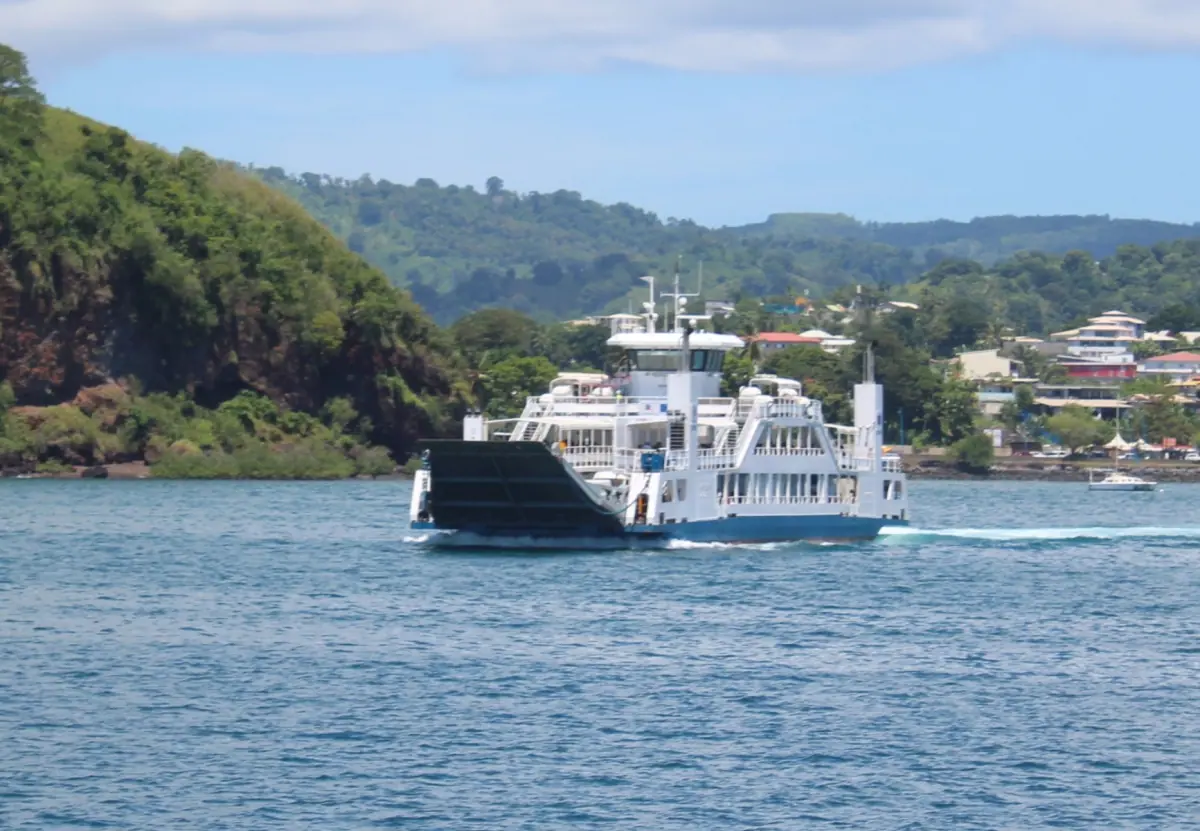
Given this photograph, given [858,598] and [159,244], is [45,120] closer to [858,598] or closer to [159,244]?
[159,244]

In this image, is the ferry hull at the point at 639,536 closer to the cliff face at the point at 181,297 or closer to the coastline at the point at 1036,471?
the cliff face at the point at 181,297

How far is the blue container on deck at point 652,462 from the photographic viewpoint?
64250 millimetres

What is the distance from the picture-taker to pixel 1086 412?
192125 mm

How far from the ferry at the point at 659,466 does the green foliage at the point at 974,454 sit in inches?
3401

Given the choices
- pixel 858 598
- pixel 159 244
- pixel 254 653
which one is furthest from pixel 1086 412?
pixel 254 653

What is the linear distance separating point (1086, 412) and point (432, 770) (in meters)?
163

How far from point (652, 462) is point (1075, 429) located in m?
123

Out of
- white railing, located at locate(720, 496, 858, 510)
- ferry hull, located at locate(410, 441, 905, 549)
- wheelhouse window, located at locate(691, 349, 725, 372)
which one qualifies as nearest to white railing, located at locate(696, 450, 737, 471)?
white railing, located at locate(720, 496, 858, 510)

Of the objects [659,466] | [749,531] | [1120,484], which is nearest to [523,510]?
[659,466]

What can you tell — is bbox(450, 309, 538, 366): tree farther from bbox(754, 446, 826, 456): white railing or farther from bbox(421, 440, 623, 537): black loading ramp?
bbox(421, 440, 623, 537): black loading ramp

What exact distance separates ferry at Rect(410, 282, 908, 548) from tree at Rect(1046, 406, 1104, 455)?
108481mm

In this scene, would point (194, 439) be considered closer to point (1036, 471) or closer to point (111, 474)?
point (111, 474)

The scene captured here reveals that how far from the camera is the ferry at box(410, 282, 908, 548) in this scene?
63.5 m

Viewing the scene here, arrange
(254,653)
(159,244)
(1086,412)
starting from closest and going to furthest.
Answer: (254,653)
(159,244)
(1086,412)
